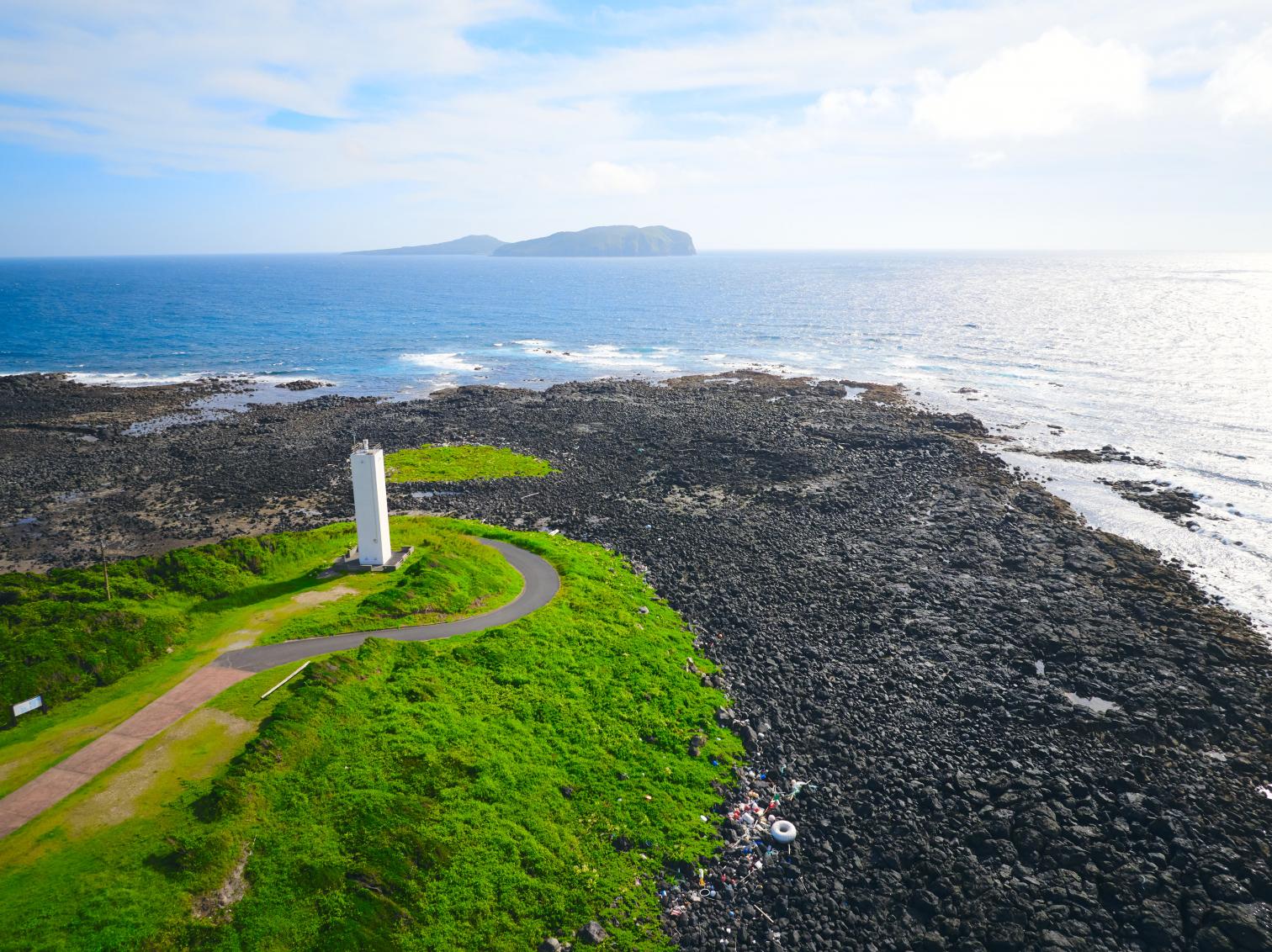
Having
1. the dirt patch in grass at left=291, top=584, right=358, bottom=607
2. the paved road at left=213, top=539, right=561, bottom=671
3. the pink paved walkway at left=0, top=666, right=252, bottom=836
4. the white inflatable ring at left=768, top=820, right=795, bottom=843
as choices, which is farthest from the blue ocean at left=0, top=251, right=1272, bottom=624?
the pink paved walkway at left=0, top=666, right=252, bottom=836

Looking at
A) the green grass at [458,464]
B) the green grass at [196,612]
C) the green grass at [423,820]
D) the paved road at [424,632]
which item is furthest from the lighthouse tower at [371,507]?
the green grass at [458,464]

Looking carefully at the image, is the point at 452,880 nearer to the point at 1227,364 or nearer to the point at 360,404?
the point at 360,404

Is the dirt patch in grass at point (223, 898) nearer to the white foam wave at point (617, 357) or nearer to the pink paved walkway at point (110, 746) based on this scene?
the pink paved walkway at point (110, 746)

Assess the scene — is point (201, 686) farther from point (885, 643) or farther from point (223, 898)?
point (885, 643)

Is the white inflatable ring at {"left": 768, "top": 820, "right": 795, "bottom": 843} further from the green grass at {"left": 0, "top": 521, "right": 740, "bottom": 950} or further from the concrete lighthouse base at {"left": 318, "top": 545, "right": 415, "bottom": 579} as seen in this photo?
the concrete lighthouse base at {"left": 318, "top": 545, "right": 415, "bottom": 579}

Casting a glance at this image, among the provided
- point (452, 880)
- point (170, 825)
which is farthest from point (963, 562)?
point (170, 825)

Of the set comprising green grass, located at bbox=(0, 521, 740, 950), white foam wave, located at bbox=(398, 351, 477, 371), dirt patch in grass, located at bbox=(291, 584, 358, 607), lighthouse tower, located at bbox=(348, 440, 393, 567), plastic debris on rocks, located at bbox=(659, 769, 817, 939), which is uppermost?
white foam wave, located at bbox=(398, 351, 477, 371)

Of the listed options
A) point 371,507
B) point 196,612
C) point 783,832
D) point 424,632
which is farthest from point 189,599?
point 783,832
